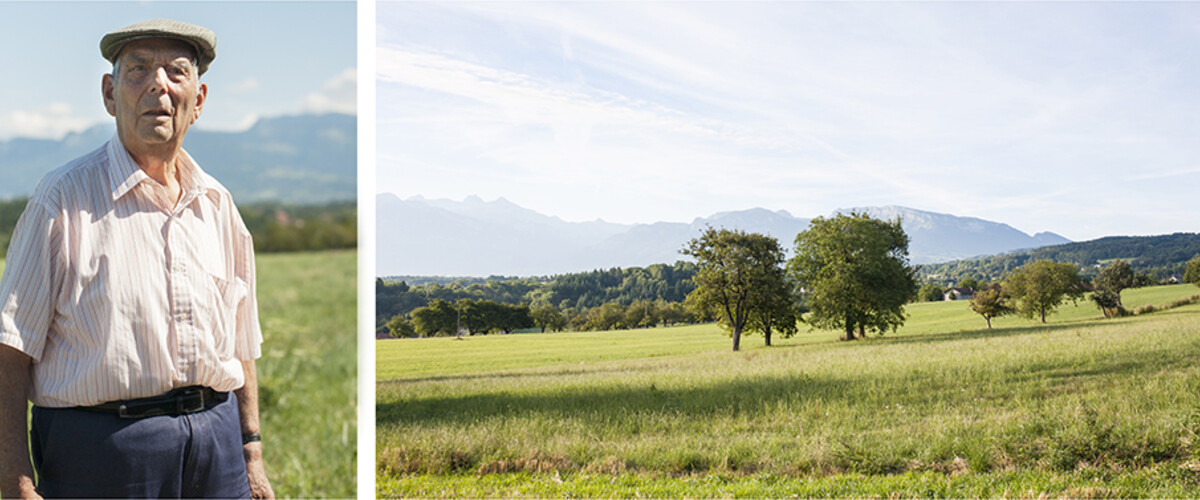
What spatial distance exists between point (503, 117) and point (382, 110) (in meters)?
0.83

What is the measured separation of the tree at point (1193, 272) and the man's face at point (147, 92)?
491 cm

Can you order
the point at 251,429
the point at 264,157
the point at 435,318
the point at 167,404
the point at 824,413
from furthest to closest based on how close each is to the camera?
1. the point at 264,157
2. the point at 435,318
3. the point at 824,413
4. the point at 251,429
5. the point at 167,404

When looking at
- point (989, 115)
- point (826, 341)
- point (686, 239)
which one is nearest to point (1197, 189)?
point (989, 115)

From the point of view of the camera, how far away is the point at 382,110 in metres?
4.82

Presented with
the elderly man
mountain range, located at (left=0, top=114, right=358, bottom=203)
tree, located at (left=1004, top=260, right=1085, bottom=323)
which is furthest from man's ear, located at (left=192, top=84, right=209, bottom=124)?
mountain range, located at (left=0, top=114, right=358, bottom=203)

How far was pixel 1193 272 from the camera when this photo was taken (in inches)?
155

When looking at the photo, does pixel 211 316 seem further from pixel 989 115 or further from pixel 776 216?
pixel 989 115

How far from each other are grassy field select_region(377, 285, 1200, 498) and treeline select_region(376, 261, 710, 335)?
0.21 meters

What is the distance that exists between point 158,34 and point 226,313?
73 centimetres

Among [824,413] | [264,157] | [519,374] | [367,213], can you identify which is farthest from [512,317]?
[264,157]

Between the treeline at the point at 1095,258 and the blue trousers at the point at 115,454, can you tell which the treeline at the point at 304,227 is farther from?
the blue trousers at the point at 115,454

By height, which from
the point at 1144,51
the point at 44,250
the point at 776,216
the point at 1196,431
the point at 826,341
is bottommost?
the point at 1196,431

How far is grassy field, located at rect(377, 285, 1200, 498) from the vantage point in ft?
12.0

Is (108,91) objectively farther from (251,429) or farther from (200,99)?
(251,429)
